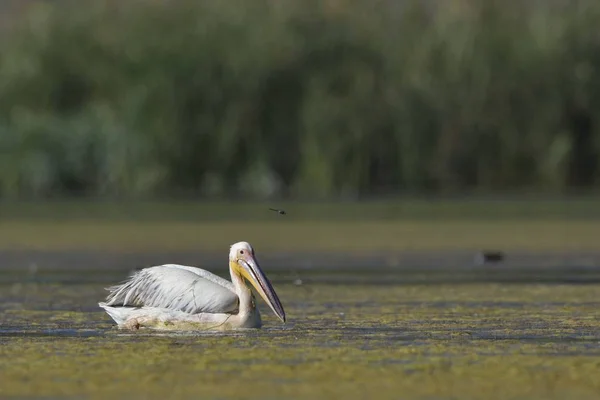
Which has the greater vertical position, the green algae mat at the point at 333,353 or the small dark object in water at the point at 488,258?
the small dark object in water at the point at 488,258

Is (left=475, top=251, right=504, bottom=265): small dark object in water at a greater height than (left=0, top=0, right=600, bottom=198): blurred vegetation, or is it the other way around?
(left=0, top=0, right=600, bottom=198): blurred vegetation

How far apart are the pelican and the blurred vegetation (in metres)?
18.7

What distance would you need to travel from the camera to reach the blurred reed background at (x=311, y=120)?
102ft

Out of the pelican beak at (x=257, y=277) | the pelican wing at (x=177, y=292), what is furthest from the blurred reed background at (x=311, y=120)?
the pelican beak at (x=257, y=277)

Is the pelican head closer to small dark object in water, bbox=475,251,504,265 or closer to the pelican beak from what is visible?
the pelican beak

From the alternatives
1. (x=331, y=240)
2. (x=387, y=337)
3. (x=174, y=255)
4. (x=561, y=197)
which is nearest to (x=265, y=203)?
(x=561, y=197)

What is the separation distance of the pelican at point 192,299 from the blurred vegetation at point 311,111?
18712 mm

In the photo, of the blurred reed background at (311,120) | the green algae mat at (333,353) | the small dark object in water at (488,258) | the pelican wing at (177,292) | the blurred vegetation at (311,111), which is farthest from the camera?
the blurred vegetation at (311,111)

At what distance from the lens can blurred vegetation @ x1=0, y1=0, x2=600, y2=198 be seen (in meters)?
31.4

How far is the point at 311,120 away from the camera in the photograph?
102 feet

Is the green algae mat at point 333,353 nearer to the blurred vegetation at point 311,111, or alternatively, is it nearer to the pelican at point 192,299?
the pelican at point 192,299

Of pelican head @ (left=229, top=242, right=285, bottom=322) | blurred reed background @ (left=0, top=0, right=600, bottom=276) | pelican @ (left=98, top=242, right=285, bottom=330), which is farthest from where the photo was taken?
blurred reed background @ (left=0, top=0, right=600, bottom=276)

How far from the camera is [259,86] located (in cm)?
3250

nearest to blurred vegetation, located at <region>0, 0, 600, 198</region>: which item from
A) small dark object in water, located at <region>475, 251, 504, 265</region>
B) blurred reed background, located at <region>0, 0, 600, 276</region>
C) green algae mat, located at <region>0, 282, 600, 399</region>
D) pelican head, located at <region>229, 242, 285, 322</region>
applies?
blurred reed background, located at <region>0, 0, 600, 276</region>
